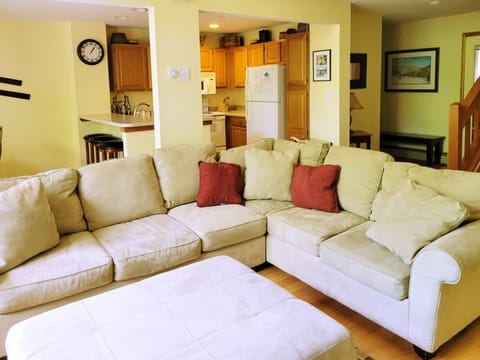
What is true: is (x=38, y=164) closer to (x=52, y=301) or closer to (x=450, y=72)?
(x=52, y=301)

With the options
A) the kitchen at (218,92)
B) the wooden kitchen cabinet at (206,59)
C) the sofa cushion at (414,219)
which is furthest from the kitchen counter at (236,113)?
the sofa cushion at (414,219)

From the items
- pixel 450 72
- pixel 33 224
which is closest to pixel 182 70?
pixel 33 224

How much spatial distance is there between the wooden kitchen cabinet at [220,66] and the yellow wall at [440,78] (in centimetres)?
299

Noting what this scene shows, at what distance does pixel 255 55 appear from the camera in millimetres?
7344

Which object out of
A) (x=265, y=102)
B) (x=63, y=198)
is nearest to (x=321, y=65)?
(x=265, y=102)

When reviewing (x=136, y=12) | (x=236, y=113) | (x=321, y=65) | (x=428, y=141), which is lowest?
(x=428, y=141)

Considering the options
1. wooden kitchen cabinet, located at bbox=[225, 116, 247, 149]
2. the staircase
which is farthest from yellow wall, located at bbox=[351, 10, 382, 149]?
the staircase

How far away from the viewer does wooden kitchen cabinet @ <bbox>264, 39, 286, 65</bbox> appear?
22.1ft

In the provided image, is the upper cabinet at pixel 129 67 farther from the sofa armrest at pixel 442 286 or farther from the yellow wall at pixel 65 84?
the sofa armrest at pixel 442 286

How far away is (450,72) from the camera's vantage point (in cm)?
692

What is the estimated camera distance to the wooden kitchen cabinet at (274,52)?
6727 millimetres

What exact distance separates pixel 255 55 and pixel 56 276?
5.84m

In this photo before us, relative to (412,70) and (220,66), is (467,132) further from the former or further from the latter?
(220,66)

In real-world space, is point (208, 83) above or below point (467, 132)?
above
